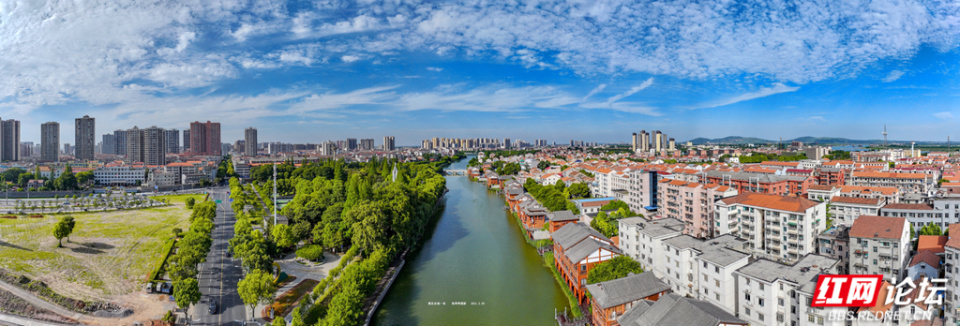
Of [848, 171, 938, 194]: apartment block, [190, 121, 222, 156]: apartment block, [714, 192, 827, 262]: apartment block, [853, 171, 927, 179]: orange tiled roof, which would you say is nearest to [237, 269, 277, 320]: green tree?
[714, 192, 827, 262]: apartment block

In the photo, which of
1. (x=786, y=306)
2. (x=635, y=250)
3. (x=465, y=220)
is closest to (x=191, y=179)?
(x=465, y=220)

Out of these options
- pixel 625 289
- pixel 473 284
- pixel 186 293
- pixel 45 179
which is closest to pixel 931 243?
pixel 625 289

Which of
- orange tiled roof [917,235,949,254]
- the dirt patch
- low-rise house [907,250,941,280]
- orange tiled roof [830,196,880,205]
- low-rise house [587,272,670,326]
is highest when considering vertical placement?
orange tiled roof [830,196,880,205]

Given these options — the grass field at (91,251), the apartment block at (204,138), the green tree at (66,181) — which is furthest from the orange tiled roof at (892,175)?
the apartment block at (204,138)

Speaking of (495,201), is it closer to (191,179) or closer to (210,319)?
(210,319)

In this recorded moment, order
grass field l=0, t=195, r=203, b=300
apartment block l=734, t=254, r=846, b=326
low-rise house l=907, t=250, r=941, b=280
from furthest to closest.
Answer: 1. grass field l=0, t=195, r=203, b=300
2. low-rise house l=907, t=250, r=941, b=280
3. apartment block l=734, t=254, r=846, b=326

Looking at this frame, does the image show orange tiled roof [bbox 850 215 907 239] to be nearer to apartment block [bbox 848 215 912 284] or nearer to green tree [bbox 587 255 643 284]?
apartment block [bbox 848 215 912 284]
